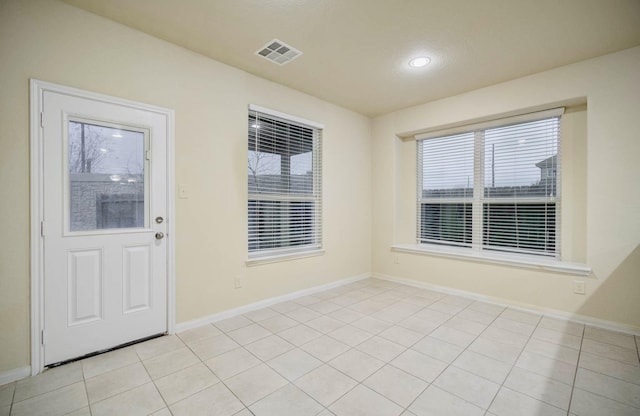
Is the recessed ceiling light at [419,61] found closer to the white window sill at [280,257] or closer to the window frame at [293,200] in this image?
the window frame at [293,200]

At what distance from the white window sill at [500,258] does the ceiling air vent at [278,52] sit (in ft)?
10.3

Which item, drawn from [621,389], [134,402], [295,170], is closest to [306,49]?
[295,170]

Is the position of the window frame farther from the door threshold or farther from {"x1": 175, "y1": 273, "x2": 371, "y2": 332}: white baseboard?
the door threshold

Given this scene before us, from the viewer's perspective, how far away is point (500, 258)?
3590 millimetres

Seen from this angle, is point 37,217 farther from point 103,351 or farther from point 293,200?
point 293,200

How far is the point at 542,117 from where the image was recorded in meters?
3.41

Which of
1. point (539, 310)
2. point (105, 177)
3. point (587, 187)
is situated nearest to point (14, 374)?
point (105, 177)

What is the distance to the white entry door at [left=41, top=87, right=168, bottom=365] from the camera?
2.15 metres

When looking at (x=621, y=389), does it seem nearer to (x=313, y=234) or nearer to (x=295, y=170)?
(x=313, y=234)

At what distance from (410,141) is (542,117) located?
173cm

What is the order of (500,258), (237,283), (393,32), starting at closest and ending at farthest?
(393,32), (237,283), (500,258)

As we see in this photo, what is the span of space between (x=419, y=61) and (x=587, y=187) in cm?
221

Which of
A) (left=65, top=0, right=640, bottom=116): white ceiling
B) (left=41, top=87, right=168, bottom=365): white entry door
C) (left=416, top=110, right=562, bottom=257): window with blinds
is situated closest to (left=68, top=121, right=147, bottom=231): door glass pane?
(left=41, top=87, right=168, bottom=365): white entry door

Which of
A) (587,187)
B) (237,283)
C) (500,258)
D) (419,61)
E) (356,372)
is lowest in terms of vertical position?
(356,372)
